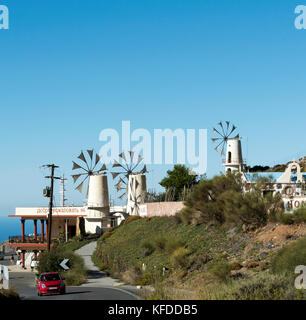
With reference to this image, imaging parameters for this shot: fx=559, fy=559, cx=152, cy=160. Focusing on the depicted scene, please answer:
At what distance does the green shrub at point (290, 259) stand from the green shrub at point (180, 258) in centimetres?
995

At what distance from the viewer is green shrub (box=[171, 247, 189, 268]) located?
36.2 m

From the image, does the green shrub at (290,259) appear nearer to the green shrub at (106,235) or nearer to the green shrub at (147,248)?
the green shrub at (147,248)

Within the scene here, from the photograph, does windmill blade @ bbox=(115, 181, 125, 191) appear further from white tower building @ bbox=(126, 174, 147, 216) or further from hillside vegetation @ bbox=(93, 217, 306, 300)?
hillside vegetation @ bbox=(93, 217, 306, 300)

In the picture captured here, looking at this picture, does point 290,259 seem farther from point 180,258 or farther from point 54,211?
point 54,211

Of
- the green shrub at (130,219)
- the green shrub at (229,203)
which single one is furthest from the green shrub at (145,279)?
the green shrub at (130,219)

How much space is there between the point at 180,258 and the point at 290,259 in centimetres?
1225

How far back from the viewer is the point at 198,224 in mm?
46281

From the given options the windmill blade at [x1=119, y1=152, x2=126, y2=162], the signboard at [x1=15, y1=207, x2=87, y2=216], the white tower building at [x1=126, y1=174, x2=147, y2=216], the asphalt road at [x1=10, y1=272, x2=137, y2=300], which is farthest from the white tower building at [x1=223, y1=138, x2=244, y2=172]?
the asphalt road at [x1=10, y1=272, x2=137, y2=300]

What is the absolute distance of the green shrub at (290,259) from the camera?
2435cm

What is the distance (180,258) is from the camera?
36.4 metres

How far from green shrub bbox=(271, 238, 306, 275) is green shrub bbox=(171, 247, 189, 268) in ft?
32.7

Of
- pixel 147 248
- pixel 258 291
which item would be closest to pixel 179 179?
pixel 147 248

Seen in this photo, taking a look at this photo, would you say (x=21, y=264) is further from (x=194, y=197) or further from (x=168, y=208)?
(x=194, y=197)
